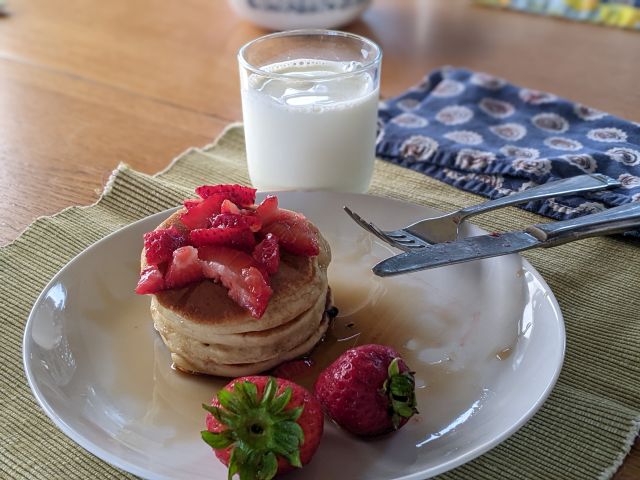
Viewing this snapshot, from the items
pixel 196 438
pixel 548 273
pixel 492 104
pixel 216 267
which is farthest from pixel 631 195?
pixel 196 438

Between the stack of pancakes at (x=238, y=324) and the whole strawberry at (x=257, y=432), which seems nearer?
the whole strawberry at (x=257, y=432)

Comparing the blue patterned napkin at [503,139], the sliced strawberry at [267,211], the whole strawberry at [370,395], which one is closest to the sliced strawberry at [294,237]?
the sliced strawberry at [267,211]

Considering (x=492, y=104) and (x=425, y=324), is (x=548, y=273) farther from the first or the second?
(x=492, y=104)

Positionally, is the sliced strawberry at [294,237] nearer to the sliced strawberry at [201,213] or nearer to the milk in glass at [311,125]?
the sliced strawberry at [201,213]

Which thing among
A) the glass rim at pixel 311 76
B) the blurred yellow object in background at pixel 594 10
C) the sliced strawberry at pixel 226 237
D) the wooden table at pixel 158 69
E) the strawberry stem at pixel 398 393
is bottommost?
the wooden table at pixel 158 69

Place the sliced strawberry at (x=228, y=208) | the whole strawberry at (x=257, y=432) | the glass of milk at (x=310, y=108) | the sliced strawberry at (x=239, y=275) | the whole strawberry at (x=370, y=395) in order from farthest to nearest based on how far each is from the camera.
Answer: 1. the glass of milk at (x=310, y=108)
2. the sliced strawberry at (x=228, y=208)
3. the sliced strawberry at (x=239, y=275)
4. the whole strawberry at (x=370, y=395)
5. the whole strawberry at (x=257, y=432)

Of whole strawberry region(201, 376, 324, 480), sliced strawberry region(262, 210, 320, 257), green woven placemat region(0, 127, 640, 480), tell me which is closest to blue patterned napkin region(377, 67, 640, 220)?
green woven placemat region(0, 127, 640, 480)
